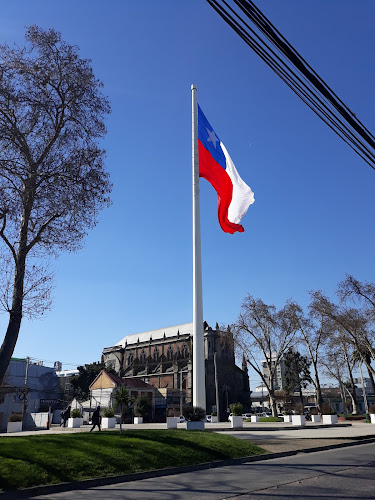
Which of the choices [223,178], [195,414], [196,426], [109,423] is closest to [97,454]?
[195,414]

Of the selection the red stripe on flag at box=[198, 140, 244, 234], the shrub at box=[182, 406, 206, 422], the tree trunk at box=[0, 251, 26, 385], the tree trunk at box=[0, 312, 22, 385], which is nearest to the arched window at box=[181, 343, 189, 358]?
the shrub at box=[182, 406, 206, 422]

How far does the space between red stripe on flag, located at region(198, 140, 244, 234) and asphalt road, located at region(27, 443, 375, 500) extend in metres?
12.7

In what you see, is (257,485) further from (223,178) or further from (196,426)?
(223,178)

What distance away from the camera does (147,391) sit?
87.1m

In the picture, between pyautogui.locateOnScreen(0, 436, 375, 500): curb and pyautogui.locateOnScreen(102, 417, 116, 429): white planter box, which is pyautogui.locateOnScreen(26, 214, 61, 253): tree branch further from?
pyautogui.locateOnScreen(102, 417, 116, 429): white planter box

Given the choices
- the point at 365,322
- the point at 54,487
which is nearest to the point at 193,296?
the point at 54,487

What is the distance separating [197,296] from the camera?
22391 millimetres

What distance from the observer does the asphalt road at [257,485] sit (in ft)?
27.4

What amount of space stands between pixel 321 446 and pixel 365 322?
2839 centimetres

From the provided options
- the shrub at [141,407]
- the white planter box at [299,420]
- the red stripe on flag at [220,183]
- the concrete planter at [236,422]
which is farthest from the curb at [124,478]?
the shrub at [141,407]

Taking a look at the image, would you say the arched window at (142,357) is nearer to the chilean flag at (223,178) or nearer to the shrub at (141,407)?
the shrub at (141,407)

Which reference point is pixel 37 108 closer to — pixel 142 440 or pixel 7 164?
A: pixel 7 164

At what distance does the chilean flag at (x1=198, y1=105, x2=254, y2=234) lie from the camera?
2261 centimetres

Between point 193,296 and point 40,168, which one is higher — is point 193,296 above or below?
below
